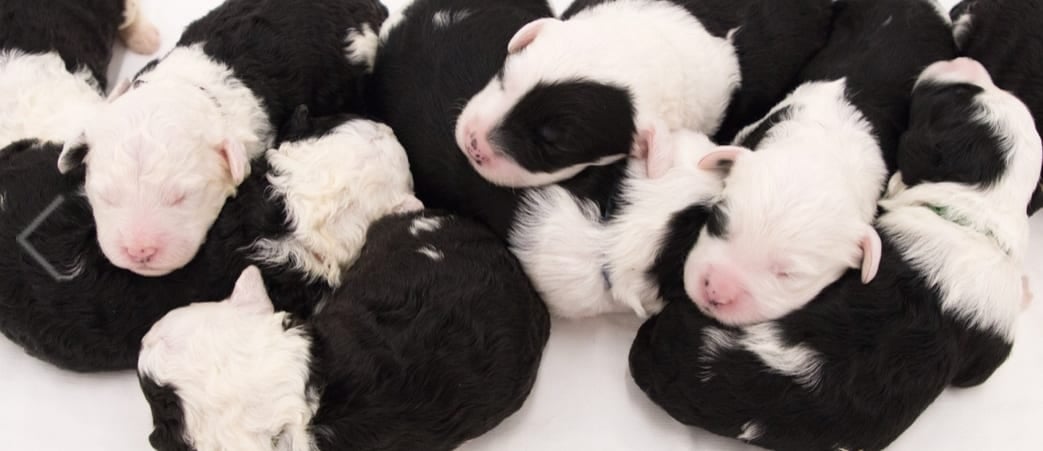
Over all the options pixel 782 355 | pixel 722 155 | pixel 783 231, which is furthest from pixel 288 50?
pixel 782 355

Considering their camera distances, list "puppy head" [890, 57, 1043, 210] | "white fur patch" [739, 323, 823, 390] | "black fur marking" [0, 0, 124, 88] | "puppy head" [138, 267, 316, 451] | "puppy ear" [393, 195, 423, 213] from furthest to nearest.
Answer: "black fur marking" [0, 0, 124, 88], "puppy ear" [393, 195, 423, 213], "puppy head" [890, 57, 1043, 210], "white fur patch" [739, 323, 823, 390], "puppy head" [138, 267, 316, 451]

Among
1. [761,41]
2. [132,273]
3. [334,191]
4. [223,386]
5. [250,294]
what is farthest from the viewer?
[761,41]

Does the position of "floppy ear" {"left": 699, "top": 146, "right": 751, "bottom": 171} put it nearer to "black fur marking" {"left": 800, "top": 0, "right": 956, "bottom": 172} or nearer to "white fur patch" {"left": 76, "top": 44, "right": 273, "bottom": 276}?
"black fur marking" {"left": 800, "top": 0, "right": 956, "bottom": 172}

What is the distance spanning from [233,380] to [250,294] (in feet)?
0.96

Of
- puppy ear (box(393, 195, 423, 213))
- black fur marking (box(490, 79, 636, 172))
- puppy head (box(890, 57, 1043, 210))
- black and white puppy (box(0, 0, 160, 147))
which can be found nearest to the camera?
black fur marking (box(490, 79, 636, 172))

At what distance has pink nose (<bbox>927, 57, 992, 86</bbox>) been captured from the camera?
2654 mm

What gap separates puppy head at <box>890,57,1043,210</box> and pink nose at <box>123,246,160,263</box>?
2.21 metres

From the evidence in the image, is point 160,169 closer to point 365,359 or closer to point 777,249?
point 365,359

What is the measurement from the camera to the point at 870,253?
7.52 feet

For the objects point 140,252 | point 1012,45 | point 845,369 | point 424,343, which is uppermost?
point 140,252

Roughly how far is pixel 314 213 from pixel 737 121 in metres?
1.50

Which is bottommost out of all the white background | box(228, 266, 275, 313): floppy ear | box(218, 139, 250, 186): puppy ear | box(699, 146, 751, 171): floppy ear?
the white background

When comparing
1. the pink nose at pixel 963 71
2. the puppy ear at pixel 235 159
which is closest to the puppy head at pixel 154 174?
the puppy ear at pixel 235 159

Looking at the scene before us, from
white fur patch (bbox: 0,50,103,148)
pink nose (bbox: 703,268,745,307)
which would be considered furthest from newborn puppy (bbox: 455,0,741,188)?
white fur patch (bbox: 0,50,103,148)
